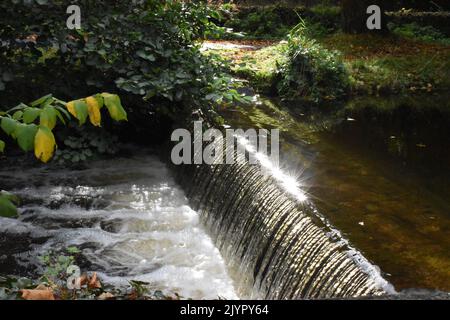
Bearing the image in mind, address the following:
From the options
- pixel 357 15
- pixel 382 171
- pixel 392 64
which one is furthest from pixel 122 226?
pixel 357 15

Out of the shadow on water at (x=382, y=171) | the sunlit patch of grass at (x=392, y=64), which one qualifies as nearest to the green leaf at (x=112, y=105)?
the shadow on water at (x=382, y=171)

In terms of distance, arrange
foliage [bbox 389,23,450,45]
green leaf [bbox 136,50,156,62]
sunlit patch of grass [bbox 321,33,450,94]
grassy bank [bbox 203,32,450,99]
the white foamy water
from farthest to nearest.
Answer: foliage [bbox 389,23,450,45], sunlit patch of grass [bbox 321,33,450,94], grassy bank [bbox 203,32,450,99], green leaf [bbox 136,50,156,62], the white foamy water

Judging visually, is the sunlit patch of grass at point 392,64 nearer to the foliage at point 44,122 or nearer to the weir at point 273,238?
the weir at point 273,238

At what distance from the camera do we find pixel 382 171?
6324 millimetres

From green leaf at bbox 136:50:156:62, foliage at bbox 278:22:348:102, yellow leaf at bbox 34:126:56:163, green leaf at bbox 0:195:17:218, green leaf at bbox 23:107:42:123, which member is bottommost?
foliage at bbox 278:22:348:102

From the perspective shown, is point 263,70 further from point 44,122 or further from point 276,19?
point 44,122

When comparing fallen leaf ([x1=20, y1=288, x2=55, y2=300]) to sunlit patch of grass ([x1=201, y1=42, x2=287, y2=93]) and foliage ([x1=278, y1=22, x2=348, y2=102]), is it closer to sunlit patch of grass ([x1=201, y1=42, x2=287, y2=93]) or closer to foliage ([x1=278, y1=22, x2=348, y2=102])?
sunlit patch of grass ([x1=201, y1=42, x2=287, y2=93])

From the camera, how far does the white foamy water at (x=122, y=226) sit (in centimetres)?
543

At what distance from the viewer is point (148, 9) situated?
7.62 metres

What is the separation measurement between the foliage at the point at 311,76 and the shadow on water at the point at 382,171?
55 centimetres

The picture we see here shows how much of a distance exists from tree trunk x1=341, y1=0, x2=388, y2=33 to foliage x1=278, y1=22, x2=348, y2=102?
12.0 feet

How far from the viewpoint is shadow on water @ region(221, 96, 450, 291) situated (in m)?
4.17

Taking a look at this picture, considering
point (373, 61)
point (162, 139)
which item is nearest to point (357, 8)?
point (373, 61)

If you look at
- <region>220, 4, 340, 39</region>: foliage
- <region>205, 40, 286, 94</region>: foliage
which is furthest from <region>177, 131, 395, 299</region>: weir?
<region>220, 4, 340, 39</region>: foliage
